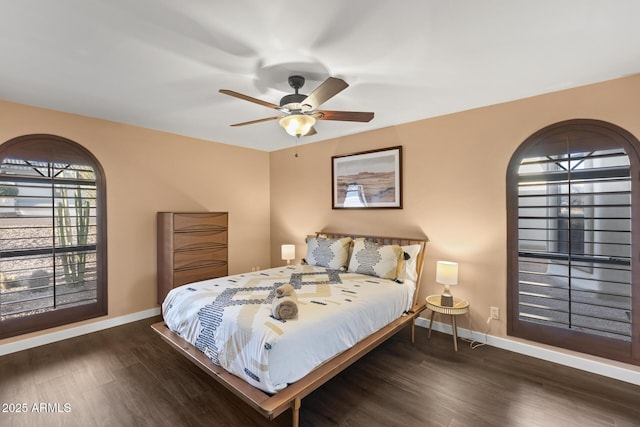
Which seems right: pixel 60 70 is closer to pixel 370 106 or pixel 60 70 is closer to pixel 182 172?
pixel 182 172

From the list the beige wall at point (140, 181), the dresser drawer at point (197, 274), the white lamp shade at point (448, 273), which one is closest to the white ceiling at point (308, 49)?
the beige wall at point (140, 181)

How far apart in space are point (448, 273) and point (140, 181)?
3.97m

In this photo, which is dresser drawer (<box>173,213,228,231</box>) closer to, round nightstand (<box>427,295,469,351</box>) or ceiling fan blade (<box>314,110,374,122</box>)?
ceiling fan blade (<box>314,110,374,122</box>)

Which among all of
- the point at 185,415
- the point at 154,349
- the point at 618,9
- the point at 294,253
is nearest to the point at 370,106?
the point at 618,9

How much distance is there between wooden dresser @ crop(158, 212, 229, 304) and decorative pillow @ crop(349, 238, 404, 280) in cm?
193

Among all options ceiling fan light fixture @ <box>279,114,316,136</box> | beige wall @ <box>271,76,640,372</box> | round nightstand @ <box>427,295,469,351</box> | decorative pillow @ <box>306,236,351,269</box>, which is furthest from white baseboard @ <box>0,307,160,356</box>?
round nightstand @ <box>427,295,469,351</box>

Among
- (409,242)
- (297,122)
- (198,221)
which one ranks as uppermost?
(297,122)

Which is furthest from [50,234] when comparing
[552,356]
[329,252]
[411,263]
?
[552,356]

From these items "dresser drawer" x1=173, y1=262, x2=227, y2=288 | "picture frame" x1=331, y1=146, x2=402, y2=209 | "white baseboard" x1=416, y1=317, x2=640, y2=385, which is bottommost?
"white baseboard" x1=416, y1=317, x2=640, y2=385

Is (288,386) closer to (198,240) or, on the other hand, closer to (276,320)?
(276,320)

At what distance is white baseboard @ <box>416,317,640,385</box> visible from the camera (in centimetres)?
240

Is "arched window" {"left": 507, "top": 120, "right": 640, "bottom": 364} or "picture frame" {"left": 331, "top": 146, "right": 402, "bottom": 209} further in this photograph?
"picture frame" {"left": 331, "top": 146, "right": 402, "bottom": 209}

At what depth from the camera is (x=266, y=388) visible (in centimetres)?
173

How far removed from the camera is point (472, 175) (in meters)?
3.16
